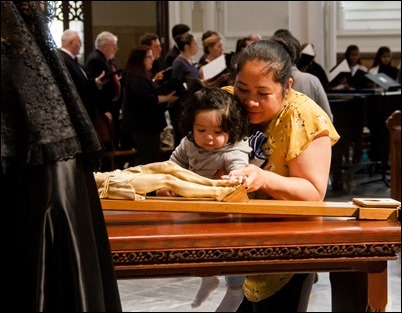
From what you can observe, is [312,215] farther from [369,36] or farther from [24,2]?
[369,36]

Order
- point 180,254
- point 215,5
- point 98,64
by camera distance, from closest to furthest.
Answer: point 180,254 < point 98,64 < point 215,5

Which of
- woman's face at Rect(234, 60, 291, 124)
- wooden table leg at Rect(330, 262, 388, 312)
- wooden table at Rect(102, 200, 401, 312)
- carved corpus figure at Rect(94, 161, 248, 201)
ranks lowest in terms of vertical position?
wooden table leg at Rect(330, 262, 388, 312)

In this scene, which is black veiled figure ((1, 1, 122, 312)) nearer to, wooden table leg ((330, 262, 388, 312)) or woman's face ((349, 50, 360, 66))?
wooden table leg ((330, 262, 388, 312))

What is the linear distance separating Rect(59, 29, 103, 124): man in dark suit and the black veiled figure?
6839mm

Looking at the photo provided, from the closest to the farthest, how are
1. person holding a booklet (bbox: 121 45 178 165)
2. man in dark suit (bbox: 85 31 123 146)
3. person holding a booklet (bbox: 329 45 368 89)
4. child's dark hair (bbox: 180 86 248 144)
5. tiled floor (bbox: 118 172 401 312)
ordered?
child's dark hair (bbox: 180 86 248 144) < tiled floor (bbox: 118 172 401 312) < person holding a booklet (bbox: 121 45 178 165) < man in dark suit (bbox: 85 31 123 146) < person holding a booklet (bbox: 329 45 368 89)

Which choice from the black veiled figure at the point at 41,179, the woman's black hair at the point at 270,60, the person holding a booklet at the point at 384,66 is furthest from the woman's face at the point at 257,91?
the person holding a booklet at the point at 384,66

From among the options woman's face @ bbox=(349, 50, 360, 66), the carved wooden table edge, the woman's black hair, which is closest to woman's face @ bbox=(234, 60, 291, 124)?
the woman's black hair

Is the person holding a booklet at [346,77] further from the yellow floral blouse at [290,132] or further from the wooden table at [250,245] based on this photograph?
the wooden table at [250,245]

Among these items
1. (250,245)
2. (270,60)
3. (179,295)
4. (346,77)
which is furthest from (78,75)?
(250,245)

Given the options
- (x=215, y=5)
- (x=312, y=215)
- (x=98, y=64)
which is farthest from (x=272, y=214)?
(x=215, y=5)

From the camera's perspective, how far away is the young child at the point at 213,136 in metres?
3.06

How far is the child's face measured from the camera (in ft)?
10.1

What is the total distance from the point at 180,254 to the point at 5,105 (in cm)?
90

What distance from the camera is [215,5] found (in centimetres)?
1742
